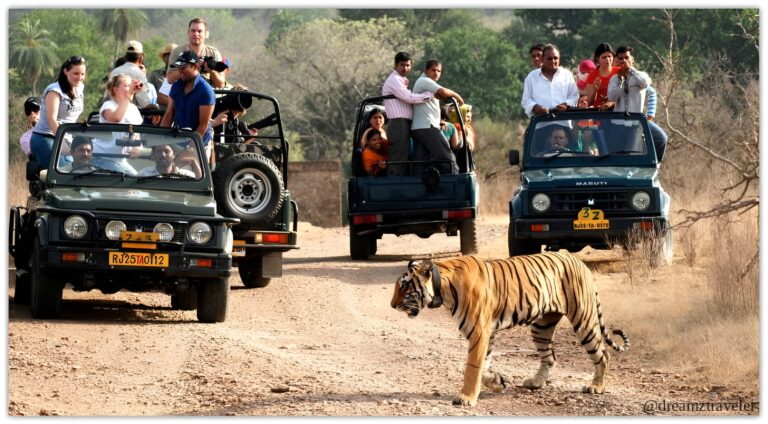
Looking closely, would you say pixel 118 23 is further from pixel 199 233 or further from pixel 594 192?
pixel 199 233

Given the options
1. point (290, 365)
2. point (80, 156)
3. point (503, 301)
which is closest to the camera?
point (503, 301)

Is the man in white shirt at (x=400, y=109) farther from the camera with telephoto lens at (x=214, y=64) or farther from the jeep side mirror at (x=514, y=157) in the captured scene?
the camera with telephoto lens at (x=214, y=64)

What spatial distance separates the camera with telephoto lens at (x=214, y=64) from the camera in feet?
46.1

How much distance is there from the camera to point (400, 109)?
16.2 metres

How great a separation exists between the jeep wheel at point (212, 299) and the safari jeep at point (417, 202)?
482cm

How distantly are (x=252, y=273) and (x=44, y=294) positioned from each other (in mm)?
3351

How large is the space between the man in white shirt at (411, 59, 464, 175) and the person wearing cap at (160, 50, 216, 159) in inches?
153

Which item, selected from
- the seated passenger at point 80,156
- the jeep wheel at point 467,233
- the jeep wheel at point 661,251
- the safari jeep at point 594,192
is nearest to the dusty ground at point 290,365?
the seated passenger at point 80,156

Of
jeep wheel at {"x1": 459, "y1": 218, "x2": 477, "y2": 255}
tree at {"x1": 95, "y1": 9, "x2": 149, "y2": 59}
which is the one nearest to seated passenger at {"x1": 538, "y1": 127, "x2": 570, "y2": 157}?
jeep wheel at {"x1": 459, "y1": 218, "x2": 477, "y2": 255}

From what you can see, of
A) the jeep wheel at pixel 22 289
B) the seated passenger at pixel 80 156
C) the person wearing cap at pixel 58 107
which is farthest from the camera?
the jeep wheel at pixel 22 289

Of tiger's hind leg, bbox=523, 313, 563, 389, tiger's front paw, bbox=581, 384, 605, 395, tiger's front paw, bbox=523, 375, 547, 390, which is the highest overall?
tiger's hind leg, bbox=523, 313, 563, 389

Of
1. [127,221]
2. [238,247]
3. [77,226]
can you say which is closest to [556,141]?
[238,247]

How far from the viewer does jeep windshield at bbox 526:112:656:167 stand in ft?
49.1

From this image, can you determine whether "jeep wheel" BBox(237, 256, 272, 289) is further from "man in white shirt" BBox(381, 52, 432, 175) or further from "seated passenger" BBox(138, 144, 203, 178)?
"man in white shirt" BBox(381, 52, 432, 175)
